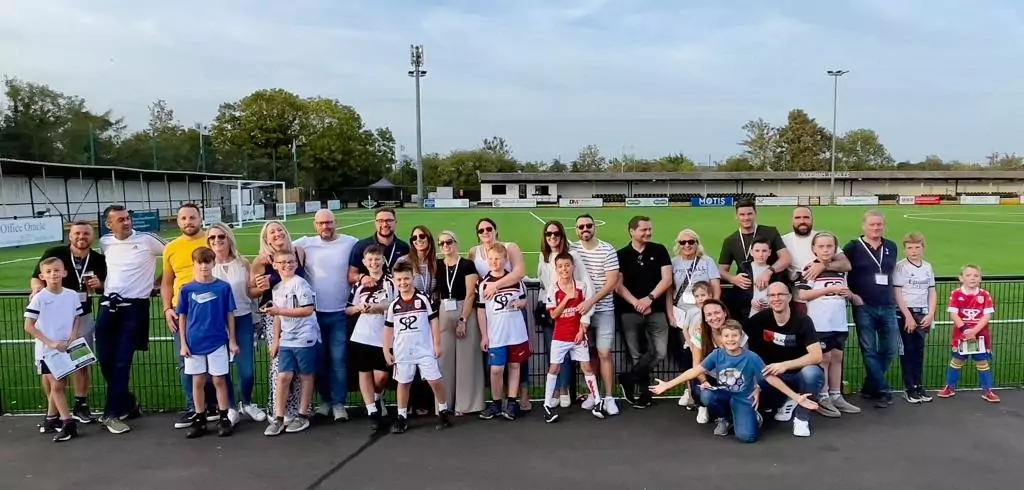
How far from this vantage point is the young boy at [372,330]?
16.1 ft

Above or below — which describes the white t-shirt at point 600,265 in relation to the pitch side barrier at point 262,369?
above

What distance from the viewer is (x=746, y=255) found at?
5508mm

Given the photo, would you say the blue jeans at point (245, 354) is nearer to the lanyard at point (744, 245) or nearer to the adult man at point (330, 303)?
the adult man at point (330, 303)

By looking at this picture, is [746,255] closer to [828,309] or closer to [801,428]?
[828,309]

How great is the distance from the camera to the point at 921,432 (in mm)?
4629

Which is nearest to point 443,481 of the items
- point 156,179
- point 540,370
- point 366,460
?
point 366,460

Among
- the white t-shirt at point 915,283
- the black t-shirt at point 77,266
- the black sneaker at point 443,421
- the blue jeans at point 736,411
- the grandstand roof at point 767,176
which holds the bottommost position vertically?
the black sneaker at point 443,421

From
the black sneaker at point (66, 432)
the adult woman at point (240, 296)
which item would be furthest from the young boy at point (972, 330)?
the black sneaker at point (66, 432)

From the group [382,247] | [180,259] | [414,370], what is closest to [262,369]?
[180,259]

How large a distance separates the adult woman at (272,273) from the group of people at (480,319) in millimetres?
11

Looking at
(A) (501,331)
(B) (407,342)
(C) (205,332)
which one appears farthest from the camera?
(A) (501,331)

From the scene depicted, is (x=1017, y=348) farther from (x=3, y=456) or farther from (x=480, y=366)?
(x=3, y=456)

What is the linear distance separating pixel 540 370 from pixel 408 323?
1.67 m

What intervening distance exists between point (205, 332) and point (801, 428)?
4341 millimetres
